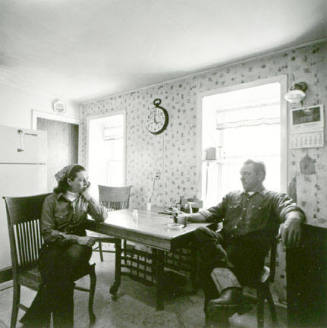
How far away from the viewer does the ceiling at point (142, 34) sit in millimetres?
2035

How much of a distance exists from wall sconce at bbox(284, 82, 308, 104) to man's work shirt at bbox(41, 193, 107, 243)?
7.01 feet

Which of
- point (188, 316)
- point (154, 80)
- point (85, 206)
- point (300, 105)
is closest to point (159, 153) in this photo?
point (154, 80)

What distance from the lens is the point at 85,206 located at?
7.71 ft

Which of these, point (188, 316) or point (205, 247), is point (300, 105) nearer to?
point (205, 247)

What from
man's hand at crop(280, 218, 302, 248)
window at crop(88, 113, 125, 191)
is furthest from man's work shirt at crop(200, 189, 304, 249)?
window at crop(88, 113, 125, 191)

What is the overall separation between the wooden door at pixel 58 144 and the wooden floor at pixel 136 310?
6.93 feet

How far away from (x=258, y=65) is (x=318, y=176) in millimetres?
1379

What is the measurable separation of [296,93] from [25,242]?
2.77m

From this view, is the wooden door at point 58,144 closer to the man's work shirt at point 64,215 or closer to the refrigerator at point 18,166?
the refrigerator at point 18,166

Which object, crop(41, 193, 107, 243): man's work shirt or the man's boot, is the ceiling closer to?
crop(41, 193, 107, 243): man's work shirt

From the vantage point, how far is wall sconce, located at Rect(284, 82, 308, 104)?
2.50m

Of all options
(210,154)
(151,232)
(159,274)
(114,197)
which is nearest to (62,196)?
(151,232)

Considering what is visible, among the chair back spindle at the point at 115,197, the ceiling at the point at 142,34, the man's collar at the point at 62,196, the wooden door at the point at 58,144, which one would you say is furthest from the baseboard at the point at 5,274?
the ceiling at the point at 142,34

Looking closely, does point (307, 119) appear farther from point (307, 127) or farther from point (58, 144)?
point (58, 144)
